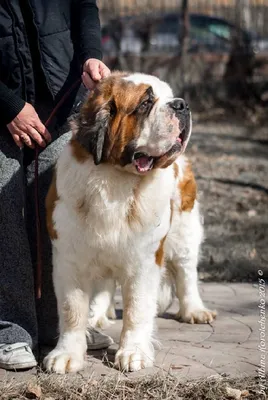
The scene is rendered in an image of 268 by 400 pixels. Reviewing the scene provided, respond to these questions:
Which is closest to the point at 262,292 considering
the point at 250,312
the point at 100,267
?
the point at 250,312

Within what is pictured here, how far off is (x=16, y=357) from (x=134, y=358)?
597 mm

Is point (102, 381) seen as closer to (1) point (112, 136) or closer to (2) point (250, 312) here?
(1) point (112, 136)

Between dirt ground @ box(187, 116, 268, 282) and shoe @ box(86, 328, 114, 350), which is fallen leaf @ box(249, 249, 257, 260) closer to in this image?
dirt ground @ box(187, 116, 268, 282)

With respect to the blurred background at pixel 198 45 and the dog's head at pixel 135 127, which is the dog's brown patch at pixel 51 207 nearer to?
the dog's head at pixel 135 127

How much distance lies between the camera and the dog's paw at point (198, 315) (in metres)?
5.00

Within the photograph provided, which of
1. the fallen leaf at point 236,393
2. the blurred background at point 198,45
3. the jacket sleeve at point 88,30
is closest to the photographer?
the fallen leaf at point 236,393

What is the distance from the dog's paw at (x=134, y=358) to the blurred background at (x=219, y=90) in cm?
200

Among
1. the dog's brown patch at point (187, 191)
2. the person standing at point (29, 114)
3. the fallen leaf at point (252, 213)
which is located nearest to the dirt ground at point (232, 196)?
the fallen leaf at point (252, 213)

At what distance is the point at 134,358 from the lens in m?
4.07

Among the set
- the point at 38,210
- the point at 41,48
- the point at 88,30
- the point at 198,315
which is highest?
the point at 88,30

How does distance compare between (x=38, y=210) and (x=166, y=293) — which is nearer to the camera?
(x=38, y=210)

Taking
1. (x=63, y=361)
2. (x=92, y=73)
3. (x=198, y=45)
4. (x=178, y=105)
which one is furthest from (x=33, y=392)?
(x=198, y=45)

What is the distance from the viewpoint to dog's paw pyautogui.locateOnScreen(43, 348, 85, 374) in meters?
4.03

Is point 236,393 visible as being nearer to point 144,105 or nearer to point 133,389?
point 133,389
